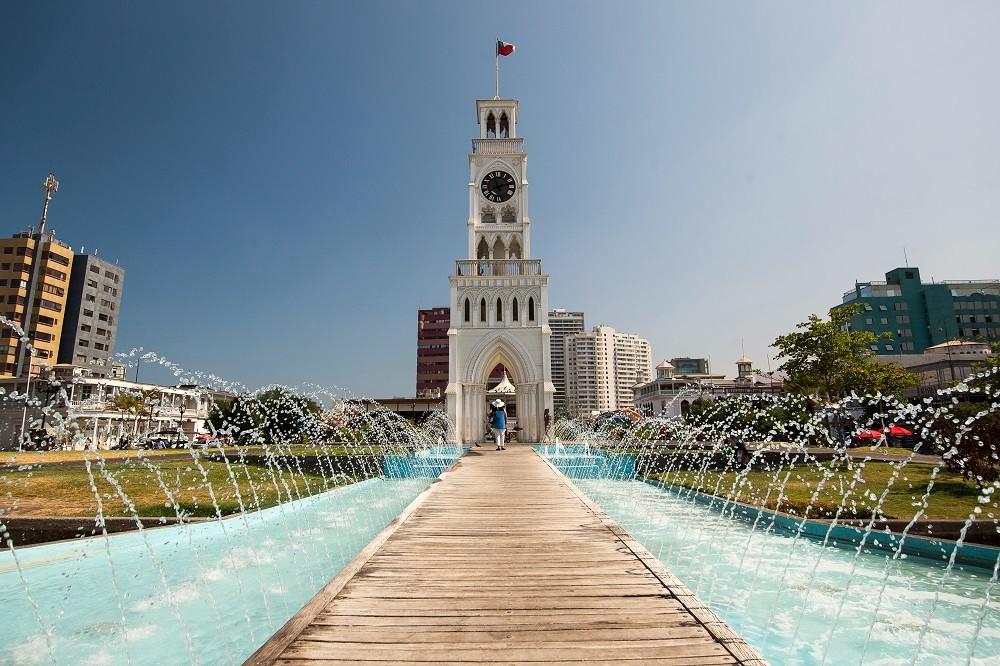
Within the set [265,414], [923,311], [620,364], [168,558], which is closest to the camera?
[168,558]

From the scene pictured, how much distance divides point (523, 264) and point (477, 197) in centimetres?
691

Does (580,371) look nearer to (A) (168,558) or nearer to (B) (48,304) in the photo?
(B) (48,304)

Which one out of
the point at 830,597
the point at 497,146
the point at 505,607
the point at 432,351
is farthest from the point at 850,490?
the point at 432,351

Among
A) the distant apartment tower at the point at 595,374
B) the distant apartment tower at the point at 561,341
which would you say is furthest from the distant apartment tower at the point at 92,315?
the distant apartment tower at the point at 595,374

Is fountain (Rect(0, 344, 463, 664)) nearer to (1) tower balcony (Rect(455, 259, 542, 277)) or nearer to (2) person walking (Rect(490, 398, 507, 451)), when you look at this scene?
(2) person walking (Rect(490, 398, 507, 451))

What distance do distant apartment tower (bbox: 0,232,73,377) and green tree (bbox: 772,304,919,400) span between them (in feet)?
249

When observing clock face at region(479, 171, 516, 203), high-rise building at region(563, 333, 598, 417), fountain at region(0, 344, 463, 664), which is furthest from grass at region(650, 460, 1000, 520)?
Result: high-rise building at region(563, 333, 598, 417)

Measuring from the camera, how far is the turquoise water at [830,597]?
225 inches

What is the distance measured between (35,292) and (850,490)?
81883 millimetres

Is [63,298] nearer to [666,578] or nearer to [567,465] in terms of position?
[567,465]

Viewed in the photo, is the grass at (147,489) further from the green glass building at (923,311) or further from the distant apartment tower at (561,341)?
→ the distant apartment tower at (561,341)

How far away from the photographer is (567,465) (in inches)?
853

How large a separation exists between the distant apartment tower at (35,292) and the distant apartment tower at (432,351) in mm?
55511

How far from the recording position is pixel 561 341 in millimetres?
175750
